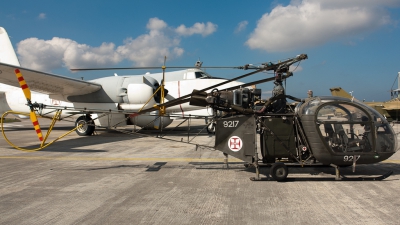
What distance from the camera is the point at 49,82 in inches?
531

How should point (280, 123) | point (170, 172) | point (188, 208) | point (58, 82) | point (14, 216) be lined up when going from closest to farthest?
point (14, 216), point (188, 208), point (280, 123), point (170, 172), point (58, 82)

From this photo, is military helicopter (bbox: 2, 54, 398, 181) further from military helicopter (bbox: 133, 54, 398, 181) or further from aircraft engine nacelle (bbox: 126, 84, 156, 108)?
aircraft engine nacelle (bbox: 126, 84, 156, 108)

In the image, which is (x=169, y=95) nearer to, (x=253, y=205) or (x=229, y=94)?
(x=229, y=94)

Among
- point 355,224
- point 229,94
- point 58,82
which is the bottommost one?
point 355,224

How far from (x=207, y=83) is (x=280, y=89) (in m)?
9.33

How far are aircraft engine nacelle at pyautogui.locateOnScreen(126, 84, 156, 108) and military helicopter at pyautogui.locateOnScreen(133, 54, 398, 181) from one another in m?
8.67

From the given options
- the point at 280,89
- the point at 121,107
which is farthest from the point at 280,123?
the point at 121,107

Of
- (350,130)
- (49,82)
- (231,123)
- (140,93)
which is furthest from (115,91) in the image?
(350,130)

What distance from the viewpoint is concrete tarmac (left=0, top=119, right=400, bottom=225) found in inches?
152

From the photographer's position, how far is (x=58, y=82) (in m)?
13.5

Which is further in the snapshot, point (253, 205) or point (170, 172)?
point (170, 172)

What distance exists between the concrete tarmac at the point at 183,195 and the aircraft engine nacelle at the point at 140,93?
22.9ft

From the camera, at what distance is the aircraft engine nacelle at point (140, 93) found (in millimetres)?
14359

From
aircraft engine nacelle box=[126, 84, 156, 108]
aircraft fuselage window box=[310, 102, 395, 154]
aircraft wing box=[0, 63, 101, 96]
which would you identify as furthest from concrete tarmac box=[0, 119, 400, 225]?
aircraft engine nacelle box=[126, 84, 156, 108]
